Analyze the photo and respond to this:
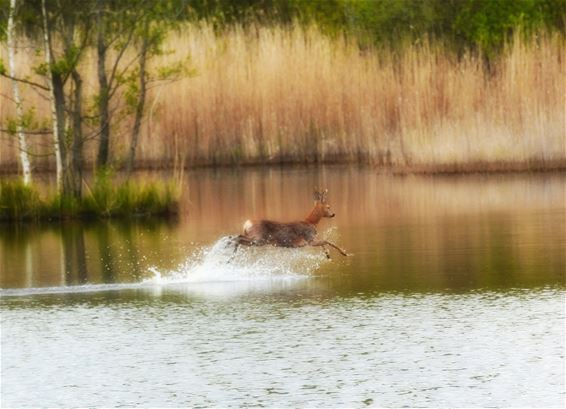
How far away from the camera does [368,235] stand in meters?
15.6

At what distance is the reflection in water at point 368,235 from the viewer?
12547mm

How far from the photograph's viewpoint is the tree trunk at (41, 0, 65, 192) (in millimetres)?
18797

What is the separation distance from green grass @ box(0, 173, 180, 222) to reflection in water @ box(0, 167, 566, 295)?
37 centimetres

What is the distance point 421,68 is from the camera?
23.4 m

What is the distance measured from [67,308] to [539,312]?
3.43m

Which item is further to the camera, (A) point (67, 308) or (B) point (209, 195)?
(B) point (209, 195)

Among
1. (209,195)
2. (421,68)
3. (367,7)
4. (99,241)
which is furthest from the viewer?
(367,7)

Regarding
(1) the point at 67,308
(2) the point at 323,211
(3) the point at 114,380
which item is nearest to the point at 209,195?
(2) the point at 323,211

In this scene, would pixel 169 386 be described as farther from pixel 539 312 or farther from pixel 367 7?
pixel 367 7

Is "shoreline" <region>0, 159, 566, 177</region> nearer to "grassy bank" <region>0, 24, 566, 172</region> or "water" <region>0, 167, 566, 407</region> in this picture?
"grassy bank" <region>0, 24, 566, 172</region>

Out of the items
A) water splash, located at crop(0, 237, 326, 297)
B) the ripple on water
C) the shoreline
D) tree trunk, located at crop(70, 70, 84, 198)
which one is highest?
tree trunk, located at crop(70, 70, 84, 198)

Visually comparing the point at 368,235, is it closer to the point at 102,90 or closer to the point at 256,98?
the point at 102,90

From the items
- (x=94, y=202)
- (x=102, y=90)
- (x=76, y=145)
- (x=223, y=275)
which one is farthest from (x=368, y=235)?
(x=102, y=90)

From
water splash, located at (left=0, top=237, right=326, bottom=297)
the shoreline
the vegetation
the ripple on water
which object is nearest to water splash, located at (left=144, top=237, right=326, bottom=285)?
water splash, located at (left=0, top=237, right=326, bottom=297)
